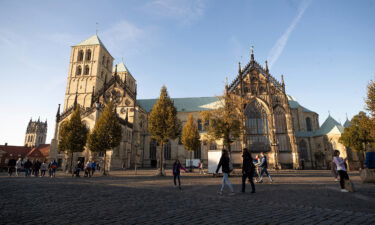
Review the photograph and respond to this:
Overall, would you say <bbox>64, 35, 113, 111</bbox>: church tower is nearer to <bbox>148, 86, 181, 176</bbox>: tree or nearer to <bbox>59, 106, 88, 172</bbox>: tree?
<bbox>59, 106, 88, 172</bbox>: tree

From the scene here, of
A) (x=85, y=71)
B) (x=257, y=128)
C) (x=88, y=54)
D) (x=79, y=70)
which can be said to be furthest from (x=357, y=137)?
(x=79, y=70)

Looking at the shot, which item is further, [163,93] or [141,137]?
[141,137]

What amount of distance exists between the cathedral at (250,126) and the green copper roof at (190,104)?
2.91 ft

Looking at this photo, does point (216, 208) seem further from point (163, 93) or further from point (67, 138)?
point (67, 138)

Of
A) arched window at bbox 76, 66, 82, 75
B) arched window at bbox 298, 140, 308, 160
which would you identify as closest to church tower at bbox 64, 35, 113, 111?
arched window at bbox 76, 66, 82, 75

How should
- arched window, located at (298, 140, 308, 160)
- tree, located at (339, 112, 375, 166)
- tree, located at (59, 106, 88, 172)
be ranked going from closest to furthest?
tree, located at (59, 106, 88, 172), tree, located at (339, 112, 375, 166), arched window, located at (298, 140, 308, 160)

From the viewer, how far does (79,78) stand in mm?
58406

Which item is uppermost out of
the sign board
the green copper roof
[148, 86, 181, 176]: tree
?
the green copper roof

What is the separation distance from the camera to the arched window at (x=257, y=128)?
4444 centimetres

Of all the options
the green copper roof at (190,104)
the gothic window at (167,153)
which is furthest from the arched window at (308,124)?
the gothic window at (167,153)

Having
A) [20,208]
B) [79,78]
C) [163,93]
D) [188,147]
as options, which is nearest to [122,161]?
[188,147]

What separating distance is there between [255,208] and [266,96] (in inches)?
1710

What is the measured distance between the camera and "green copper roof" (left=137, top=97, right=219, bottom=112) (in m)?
58.7

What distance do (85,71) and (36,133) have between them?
8435cm
